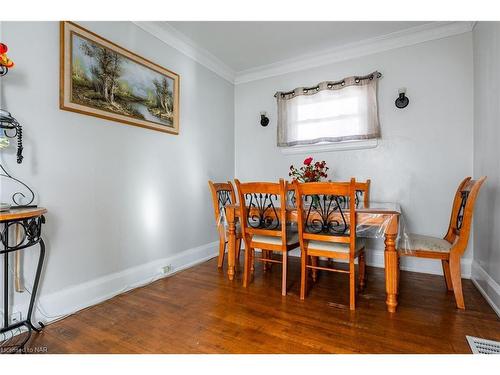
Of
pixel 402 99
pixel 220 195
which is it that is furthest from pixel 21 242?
pixel 402 99

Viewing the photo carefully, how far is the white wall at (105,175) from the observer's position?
1734mm

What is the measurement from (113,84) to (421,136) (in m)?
3.17

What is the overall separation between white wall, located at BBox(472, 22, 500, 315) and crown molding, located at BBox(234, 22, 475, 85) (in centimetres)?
27

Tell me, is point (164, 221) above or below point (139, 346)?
above

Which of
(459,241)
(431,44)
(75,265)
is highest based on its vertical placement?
(431,44)

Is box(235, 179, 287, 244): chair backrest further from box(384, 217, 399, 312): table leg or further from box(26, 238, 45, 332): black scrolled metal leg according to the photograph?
box(26, 238, 45, 332): black scrolled metal leg

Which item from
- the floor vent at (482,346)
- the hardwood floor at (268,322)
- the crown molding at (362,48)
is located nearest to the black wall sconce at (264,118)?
the crown molding at (362,48)

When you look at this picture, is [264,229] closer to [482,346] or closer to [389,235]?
[389,235]

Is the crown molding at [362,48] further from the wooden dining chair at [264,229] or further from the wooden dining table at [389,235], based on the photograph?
the wooden dining table at [389,235]

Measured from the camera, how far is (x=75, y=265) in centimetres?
196

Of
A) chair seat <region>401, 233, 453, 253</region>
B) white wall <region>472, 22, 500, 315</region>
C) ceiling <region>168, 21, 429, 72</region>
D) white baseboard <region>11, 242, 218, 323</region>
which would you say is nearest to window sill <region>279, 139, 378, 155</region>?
white wall <region>472, 22, 500, 315</region>

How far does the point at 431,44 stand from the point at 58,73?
3.57m

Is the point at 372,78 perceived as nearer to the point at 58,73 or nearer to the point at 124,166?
the point at 124,166

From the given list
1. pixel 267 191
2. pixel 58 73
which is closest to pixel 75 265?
pixel 58 73
